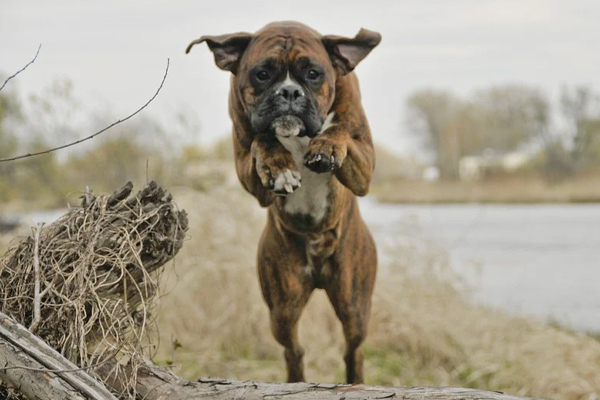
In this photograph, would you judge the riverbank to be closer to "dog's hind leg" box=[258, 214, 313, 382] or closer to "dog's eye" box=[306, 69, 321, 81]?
"dog's hind leg" box=[258, 214, 313, 382]

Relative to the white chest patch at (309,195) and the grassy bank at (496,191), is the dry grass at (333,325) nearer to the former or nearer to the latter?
the grassy bank at (496,191)

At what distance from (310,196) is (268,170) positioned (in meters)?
0.47

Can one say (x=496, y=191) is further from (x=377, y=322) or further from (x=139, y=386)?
(x=139, y=386)

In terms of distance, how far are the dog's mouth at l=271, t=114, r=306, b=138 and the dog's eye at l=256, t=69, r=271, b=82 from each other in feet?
0.62

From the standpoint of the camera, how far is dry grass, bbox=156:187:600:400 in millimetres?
6395

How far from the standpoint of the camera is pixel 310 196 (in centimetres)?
325

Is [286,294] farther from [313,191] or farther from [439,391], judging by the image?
[439,391]

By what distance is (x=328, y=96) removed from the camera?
2.95 meters

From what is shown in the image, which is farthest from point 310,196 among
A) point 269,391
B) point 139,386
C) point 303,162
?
point 139,386

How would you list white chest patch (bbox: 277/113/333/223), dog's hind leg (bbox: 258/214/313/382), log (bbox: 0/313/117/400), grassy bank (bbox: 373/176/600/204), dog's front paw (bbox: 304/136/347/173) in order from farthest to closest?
grassy bank (bbox: 373/176/600/204) → dog's hind leg (bbox: 258/214/313/382) → white chest patch (bbox: 277/113/333/223) → dog's front paw (bbox: 304/136/347/173) → log (bbox: 0/313/117/400)

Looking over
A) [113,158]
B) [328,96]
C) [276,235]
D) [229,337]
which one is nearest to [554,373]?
[229,337]

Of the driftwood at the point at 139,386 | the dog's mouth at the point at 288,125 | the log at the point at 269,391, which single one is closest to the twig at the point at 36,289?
the driftwood at the point at 139,386

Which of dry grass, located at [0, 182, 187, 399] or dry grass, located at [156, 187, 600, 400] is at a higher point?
dry grass, located at [0, 182, 187, 399]

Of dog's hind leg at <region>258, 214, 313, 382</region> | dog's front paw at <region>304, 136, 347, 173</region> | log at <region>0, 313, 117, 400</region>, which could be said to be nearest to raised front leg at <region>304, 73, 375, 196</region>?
dog's front paw at <region>304, 136, 347, 173</region>
